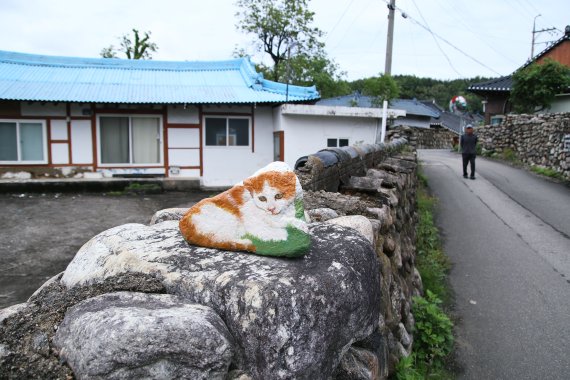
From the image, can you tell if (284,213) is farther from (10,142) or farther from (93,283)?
(10,142)

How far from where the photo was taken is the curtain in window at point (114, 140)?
48.1 ft

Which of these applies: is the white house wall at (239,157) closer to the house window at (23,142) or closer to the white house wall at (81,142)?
the white house wall at (81,142)

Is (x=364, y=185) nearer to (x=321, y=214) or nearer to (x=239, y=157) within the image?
(x=321, y=214)

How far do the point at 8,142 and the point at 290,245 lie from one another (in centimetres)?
1478

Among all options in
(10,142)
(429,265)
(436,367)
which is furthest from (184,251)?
(10,142)

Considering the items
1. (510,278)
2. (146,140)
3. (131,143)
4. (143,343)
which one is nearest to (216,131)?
(146,140)

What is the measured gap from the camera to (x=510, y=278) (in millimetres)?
6422

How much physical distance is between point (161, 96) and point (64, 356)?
44.2 ft

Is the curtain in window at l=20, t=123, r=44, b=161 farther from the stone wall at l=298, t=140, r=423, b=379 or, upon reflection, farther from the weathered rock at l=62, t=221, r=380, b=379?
the weathered rock at l=62, t=221, r=380, b=379

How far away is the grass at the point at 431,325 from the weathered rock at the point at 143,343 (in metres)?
2.29

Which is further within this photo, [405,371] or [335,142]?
[335,142]

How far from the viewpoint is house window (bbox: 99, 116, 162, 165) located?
14.7 metres

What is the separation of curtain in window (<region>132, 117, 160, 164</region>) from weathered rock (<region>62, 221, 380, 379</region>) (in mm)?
13052

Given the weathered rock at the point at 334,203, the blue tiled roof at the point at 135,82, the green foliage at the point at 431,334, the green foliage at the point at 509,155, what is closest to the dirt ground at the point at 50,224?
the blue tiled roof at the point at 135,82
